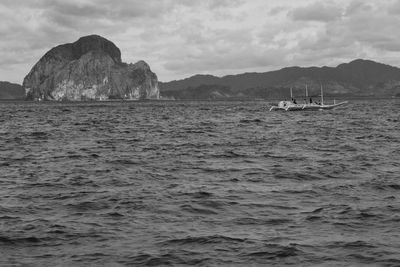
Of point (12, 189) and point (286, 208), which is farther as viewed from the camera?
point (12, 189)

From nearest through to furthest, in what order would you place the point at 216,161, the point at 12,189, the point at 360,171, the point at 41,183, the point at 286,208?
the point at 286,208
the point at 12,189
the point at 41,183
the point at 360,171
the point at 216,161

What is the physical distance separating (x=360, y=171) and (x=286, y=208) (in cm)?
969

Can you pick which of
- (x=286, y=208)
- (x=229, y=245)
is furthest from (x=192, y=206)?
(x=229, y=245)

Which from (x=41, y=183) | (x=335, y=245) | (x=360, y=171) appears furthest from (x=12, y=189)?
(x=360, y=171)

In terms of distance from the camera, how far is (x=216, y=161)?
31094 millimetres

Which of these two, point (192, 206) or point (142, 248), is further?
point (192, 206)

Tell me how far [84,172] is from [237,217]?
469 inches

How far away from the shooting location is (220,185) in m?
23.2

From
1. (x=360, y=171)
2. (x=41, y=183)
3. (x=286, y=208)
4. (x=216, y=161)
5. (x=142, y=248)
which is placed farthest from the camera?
(x=216, y=161)

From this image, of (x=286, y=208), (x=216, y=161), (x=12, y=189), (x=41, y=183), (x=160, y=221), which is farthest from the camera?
(x=216, y=161)

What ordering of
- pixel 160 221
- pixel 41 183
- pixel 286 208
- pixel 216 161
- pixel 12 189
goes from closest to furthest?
pixel 160 221, pixel 286 208, pixel 12 189, pixel 41 183, pixel 216 161

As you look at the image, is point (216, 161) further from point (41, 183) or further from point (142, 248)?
point (142, 248)

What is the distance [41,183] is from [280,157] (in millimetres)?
15482

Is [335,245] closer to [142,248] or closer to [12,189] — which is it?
[142,248]
